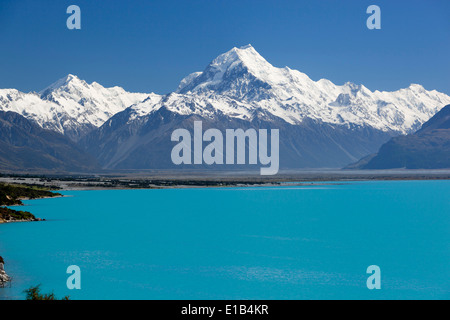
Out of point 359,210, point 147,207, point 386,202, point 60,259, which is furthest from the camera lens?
point 386,202

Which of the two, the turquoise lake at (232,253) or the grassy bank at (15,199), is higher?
the grassy bank at (15,199)

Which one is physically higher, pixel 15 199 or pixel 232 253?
pixel 15 199

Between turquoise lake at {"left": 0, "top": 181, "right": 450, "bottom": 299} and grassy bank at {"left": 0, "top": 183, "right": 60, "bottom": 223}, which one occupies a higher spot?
grassy bank at {"left": 0, "top": 183, "right": 60, "bottom": 223}

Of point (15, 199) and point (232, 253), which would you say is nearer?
point (232, 253)

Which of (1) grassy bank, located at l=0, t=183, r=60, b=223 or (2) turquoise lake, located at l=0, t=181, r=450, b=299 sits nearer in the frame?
(2) turquoise lake, located at l=0, t=181, r=450, b=299
